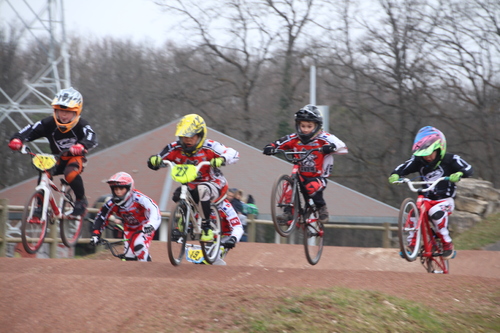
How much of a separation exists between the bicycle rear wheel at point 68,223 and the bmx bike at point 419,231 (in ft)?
16.2

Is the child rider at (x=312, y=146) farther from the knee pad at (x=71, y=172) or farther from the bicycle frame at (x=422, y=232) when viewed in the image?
the knee pad at (x=71, y=172)

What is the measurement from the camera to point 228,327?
5.57 m

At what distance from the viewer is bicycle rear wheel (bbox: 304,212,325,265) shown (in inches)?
379

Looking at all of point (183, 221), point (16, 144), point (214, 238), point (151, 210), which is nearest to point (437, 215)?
point (214, 238)

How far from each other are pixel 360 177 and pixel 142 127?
1411cm

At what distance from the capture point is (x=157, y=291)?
21.2ft

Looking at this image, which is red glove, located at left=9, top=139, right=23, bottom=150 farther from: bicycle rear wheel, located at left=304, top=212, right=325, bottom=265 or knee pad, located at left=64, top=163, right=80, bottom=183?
bicycle rear wheel, located at left=304, top=212, right=325, bottom=265

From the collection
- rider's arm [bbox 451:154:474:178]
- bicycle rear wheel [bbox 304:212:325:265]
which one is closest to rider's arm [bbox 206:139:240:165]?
bicycle rear wheel [bbox 304:212:325:265]

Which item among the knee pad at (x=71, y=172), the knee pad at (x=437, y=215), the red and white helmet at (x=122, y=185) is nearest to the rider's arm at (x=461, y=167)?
the knee pad at (x=437, y=215)

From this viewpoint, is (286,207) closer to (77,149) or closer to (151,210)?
(151,210)

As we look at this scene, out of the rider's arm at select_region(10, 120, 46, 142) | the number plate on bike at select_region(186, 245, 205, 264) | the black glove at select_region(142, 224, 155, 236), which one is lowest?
the number plate on bike at select_region(186, 245, 205, 264)

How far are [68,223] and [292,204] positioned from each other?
3683 mm

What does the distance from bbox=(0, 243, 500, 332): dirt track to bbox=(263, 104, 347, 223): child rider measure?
140 centimetres

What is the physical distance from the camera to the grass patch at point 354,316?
5.64 meters
